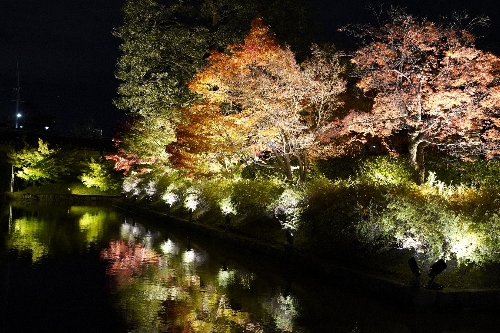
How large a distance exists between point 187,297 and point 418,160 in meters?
12.0

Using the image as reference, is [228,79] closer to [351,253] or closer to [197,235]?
[197,235]

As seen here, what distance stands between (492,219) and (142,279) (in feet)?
25.0

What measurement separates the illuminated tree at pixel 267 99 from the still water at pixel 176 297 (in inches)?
187

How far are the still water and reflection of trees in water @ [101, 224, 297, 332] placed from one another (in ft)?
0.06

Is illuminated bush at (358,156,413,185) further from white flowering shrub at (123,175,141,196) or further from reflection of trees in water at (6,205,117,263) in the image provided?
white flowering shrub at (123,175,141,196)

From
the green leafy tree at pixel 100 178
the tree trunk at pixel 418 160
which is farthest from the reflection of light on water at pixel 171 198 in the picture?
the green leafy tree at pixel 100 178

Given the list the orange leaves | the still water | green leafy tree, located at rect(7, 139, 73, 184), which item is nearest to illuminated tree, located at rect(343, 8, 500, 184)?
the orange leaves

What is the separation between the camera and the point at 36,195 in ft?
153

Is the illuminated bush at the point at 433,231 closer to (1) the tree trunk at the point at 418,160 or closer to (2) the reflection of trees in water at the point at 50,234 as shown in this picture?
(1) the tree trunk at the point at 418,160

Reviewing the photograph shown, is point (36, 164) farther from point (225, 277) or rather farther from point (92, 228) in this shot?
point (225, 277)

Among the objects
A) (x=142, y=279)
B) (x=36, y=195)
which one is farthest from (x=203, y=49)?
(x=36, y=195)

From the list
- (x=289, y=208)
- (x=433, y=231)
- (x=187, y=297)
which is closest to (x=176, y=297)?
(x=187, y=297)

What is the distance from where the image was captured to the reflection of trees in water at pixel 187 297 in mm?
8078

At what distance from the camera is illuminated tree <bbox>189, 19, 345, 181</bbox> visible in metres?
18.0
